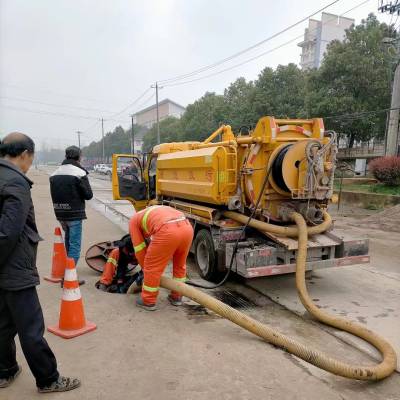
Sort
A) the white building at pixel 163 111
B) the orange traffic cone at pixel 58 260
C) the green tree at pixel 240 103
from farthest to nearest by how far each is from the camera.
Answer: the white building at pixel 163 111, the green tree at pixel 240 103, the orange traffic cone at pixel 58 260

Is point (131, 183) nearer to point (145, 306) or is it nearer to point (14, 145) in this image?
point (145, 306)

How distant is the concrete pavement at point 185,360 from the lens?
270 centimetres

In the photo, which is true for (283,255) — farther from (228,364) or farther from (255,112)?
(255,112)

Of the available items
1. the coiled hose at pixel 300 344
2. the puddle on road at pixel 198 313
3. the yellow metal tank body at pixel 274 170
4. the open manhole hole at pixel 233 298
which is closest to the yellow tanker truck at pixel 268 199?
the yellow metal tank body at pixel 274 170

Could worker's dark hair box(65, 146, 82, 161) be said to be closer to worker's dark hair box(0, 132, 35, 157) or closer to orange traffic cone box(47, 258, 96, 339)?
orange traffic cone box(47, 258, 96, 339)

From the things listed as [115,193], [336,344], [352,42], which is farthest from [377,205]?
[352,42]

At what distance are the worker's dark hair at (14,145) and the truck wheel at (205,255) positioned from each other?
137 inches

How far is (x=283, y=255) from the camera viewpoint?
16.1 feet

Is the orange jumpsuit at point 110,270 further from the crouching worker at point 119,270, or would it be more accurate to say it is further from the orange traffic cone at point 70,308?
the orange traffic cone at point 70,308

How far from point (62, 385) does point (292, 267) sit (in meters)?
3.11

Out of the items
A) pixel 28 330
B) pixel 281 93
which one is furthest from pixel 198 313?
pixel 281 93

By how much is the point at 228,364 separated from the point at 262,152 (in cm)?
304

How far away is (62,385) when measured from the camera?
263cm

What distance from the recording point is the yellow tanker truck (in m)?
4.90
